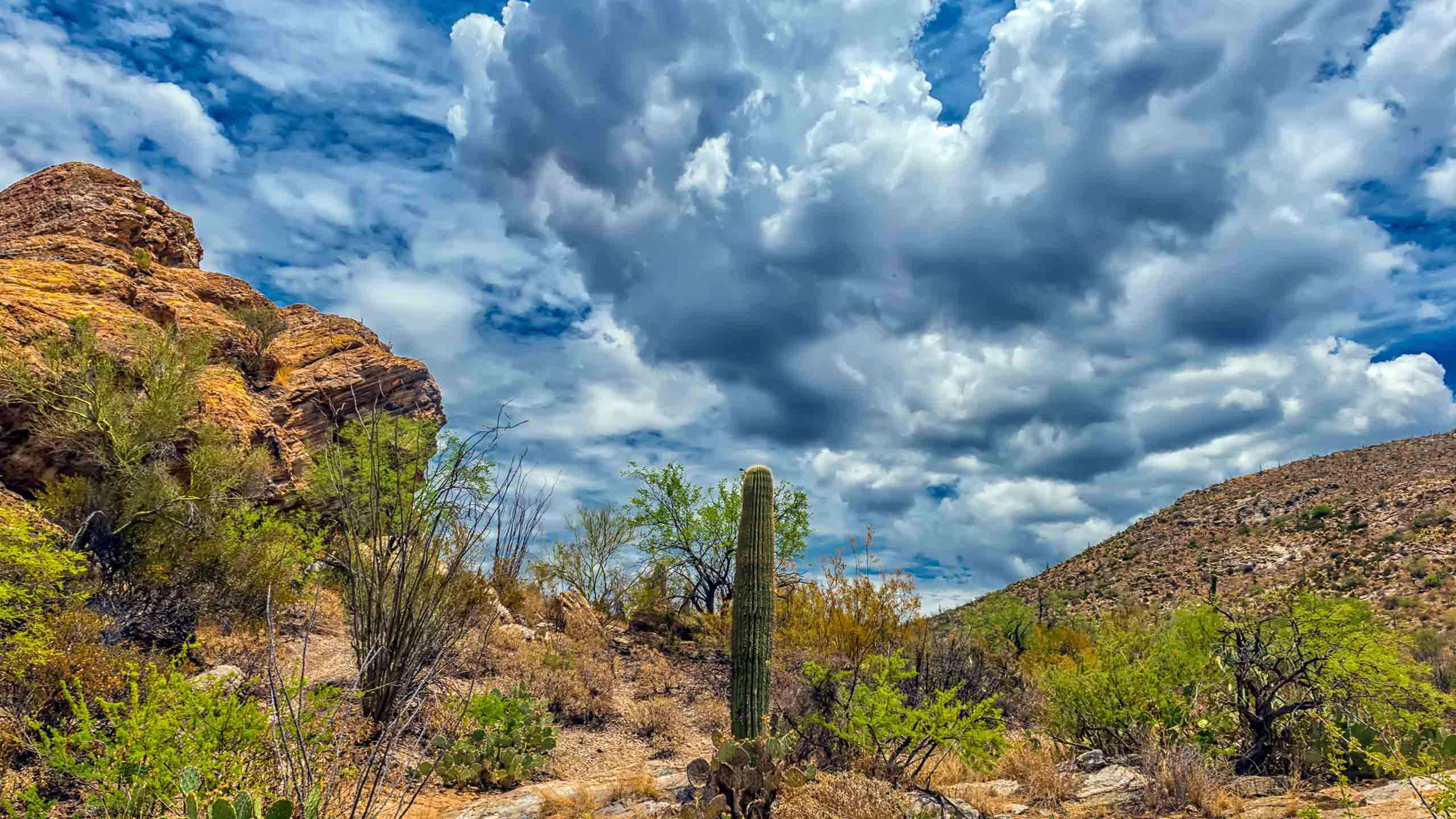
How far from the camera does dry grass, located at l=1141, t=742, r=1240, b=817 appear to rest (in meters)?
6.07

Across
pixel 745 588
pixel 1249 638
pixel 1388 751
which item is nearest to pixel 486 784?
pixel 745 588

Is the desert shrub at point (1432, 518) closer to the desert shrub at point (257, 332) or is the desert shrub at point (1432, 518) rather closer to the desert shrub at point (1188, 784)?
the desert shrub at point (1188, 784)

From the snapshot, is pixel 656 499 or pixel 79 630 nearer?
pixel 79 630

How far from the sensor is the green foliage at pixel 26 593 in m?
7.12

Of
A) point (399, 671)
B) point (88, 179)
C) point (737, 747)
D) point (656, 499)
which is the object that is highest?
point (88, 179)

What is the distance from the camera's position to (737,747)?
20.1ft

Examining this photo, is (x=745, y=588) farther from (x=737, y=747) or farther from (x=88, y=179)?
(x=88, y=179)

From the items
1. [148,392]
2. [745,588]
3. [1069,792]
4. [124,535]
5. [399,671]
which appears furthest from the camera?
[148,392]

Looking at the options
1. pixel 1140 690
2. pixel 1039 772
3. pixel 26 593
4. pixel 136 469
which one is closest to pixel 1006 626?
pixel 1140 690

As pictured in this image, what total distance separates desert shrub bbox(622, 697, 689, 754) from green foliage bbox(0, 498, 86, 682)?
303 inches

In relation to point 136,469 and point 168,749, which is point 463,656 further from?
point 168,749

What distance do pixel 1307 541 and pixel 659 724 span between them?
114 feet

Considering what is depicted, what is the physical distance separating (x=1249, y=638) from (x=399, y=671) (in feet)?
32.5

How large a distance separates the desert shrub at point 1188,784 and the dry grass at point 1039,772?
75cm
